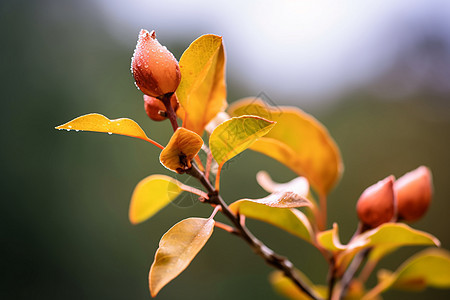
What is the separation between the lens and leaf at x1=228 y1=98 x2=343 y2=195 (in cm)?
63

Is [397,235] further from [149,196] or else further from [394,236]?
[149,196]

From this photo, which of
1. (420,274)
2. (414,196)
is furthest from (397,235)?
(420,274)

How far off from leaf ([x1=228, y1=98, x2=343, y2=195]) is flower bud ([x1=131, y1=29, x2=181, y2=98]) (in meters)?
0.24

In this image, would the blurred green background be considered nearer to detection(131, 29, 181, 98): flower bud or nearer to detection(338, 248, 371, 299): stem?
detection(338, 248, 371, 299): stem

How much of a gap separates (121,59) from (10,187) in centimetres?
104

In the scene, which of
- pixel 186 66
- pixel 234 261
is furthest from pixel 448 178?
pixel 186 66

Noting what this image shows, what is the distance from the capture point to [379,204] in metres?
0.53

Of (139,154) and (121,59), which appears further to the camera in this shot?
(121,59)

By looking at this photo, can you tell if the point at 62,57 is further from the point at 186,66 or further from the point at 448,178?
the point at 448,178

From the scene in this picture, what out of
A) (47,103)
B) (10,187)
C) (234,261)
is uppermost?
(47,103)

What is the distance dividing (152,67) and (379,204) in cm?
37

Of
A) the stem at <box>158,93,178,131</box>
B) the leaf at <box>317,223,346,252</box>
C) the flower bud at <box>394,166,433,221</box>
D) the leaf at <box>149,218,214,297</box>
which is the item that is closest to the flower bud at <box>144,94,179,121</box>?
the stem at <box>158,93,178,131</box>

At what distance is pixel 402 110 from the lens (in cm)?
258

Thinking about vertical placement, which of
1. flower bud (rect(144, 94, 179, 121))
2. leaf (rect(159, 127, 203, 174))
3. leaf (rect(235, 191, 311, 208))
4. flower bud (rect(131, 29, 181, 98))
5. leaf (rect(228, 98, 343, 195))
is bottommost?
leaf (rect(228, 98, 343, 195))
